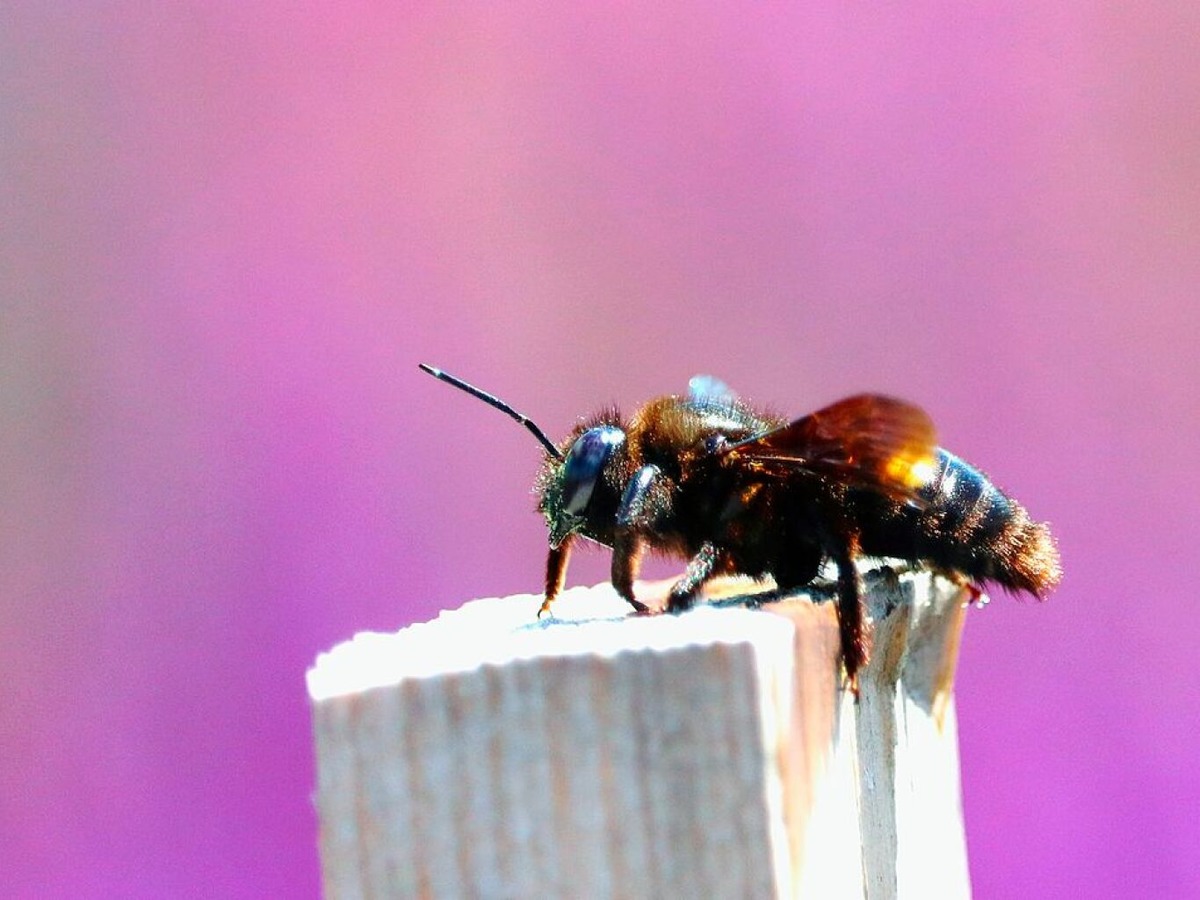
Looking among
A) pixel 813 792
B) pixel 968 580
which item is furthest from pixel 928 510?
pixel 813 792

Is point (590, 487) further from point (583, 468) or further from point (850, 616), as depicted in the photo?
point (850, 616)

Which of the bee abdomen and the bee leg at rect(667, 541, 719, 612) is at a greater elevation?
the bee abdomen

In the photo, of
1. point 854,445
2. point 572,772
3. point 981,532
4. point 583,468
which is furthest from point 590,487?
point 572,772

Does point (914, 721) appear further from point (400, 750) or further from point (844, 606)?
point (400, 750)

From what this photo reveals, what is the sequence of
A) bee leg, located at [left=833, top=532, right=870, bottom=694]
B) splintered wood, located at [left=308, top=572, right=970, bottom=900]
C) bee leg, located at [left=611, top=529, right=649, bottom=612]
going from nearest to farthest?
splintered wood, located at [left=308, top=572, right=970, bottom=900]
bee leg, located at [left=833, top=532, right=870, bottom=694]
bee leg, located at [left=611, top=529, right=649, bottom=612]

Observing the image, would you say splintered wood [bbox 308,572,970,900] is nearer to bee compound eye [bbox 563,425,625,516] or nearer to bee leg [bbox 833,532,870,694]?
bee leg [bbox 833,532,870,694]

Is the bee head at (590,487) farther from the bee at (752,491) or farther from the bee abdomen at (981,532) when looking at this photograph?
the bee abdomen at (981,532)

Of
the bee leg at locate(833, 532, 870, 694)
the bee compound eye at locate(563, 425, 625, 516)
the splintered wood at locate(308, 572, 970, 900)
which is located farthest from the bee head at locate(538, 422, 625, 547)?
the splintered wood at locate(308, 572, 970, 900)

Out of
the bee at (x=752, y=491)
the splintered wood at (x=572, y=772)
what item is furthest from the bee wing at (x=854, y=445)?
the splintered wood at (x=572, y=772)
